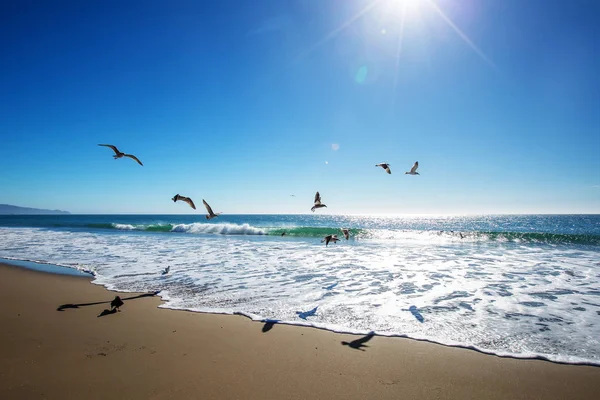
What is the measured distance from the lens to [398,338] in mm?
5699

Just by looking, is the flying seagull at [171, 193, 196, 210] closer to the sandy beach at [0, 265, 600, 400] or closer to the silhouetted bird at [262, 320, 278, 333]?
the sandy beach at [0, 265, 600, 400]

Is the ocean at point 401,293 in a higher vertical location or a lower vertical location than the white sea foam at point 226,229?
lower

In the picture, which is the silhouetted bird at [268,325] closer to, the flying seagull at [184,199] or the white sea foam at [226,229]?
the flying seagull at [184,199]

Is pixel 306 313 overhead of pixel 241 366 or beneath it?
overhead

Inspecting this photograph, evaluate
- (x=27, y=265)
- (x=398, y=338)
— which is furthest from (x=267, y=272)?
(x=27, y=265)

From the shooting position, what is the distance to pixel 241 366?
4.69 m

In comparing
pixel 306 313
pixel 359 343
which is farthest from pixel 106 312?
pixel 359 343

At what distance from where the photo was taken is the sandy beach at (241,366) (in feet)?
13.3

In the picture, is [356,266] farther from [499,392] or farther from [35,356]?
[35,356]

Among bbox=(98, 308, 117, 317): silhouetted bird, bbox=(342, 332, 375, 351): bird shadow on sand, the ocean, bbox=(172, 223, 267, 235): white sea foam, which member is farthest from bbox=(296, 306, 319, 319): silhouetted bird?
bbox=(172, 223, 267, 235): white sea foam

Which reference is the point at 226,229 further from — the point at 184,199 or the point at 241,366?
the point at 241,366

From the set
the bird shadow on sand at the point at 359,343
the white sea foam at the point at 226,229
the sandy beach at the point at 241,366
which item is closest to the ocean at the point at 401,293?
the bird shadow on sand at the point at 359,343

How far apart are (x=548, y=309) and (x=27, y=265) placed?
18.6 meters

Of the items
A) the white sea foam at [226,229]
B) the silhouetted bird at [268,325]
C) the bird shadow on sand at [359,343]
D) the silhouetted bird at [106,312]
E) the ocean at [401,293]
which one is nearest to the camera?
the bird shadow on sand at [359,343]
